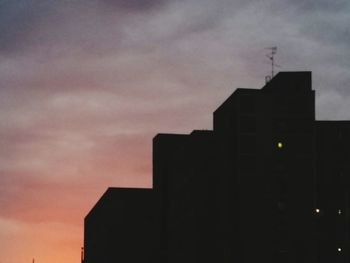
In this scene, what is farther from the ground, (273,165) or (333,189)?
(273,165)

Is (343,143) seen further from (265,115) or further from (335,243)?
(265,115)

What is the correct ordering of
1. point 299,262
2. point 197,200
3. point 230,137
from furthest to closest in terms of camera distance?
point 197,200, point 230,137, point 299,262

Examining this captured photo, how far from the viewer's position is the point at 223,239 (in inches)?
6422

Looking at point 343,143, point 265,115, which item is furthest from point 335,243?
point 265,115

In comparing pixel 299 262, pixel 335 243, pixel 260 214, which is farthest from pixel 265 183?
pixel 335 243

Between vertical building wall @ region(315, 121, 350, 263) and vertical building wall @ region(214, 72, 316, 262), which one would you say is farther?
vertical building wall @ region(315, 121, 350, 263)

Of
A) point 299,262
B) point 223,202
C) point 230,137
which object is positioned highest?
point 230,137

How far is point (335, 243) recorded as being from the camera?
174m

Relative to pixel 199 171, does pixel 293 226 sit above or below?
below

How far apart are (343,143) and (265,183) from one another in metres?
35.1

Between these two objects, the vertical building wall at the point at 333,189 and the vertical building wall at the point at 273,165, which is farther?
the vertical building wall at the point at 333,189

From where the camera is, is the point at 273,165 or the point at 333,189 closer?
the point at 273,165

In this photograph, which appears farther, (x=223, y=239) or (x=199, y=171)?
(x=199, y=171)

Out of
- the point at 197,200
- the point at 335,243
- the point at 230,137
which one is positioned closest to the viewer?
the point at 230,137
